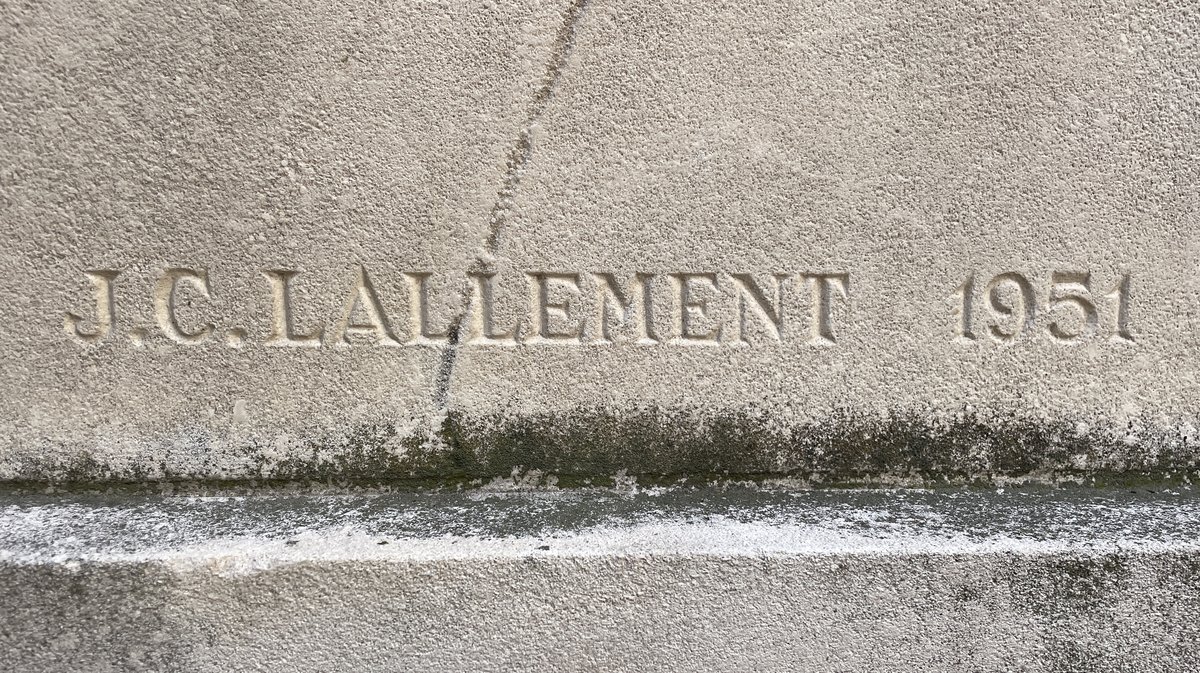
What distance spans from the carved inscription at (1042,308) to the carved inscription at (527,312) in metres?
0.24

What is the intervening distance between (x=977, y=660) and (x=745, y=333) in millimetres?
694

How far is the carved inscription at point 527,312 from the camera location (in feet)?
4.51

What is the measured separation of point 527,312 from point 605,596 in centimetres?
53

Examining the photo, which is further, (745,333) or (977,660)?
(745,333)

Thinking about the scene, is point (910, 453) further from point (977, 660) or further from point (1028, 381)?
point (977, 660)

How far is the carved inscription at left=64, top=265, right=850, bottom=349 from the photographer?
4.51 ft

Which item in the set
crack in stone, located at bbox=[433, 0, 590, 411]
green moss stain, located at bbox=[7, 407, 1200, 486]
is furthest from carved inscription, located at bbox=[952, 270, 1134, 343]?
crack in stone, located at bbox=[433, 0, 590, 411]

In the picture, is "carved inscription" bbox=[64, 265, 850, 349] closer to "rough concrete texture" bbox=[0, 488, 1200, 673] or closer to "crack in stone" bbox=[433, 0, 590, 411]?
"crack in stone" bbox=[433, 0, 590, 411]

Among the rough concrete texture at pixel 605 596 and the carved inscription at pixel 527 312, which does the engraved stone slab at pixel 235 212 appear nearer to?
the carved inscription at pixel 527 312

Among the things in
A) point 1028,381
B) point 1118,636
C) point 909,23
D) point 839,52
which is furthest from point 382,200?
point 1118,636

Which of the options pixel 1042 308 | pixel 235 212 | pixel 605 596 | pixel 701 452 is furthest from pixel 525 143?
pixel 1042 308

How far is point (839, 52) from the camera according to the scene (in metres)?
1.33

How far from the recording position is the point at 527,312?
1.39 m

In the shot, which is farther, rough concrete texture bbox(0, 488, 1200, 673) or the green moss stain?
the green moss stain
